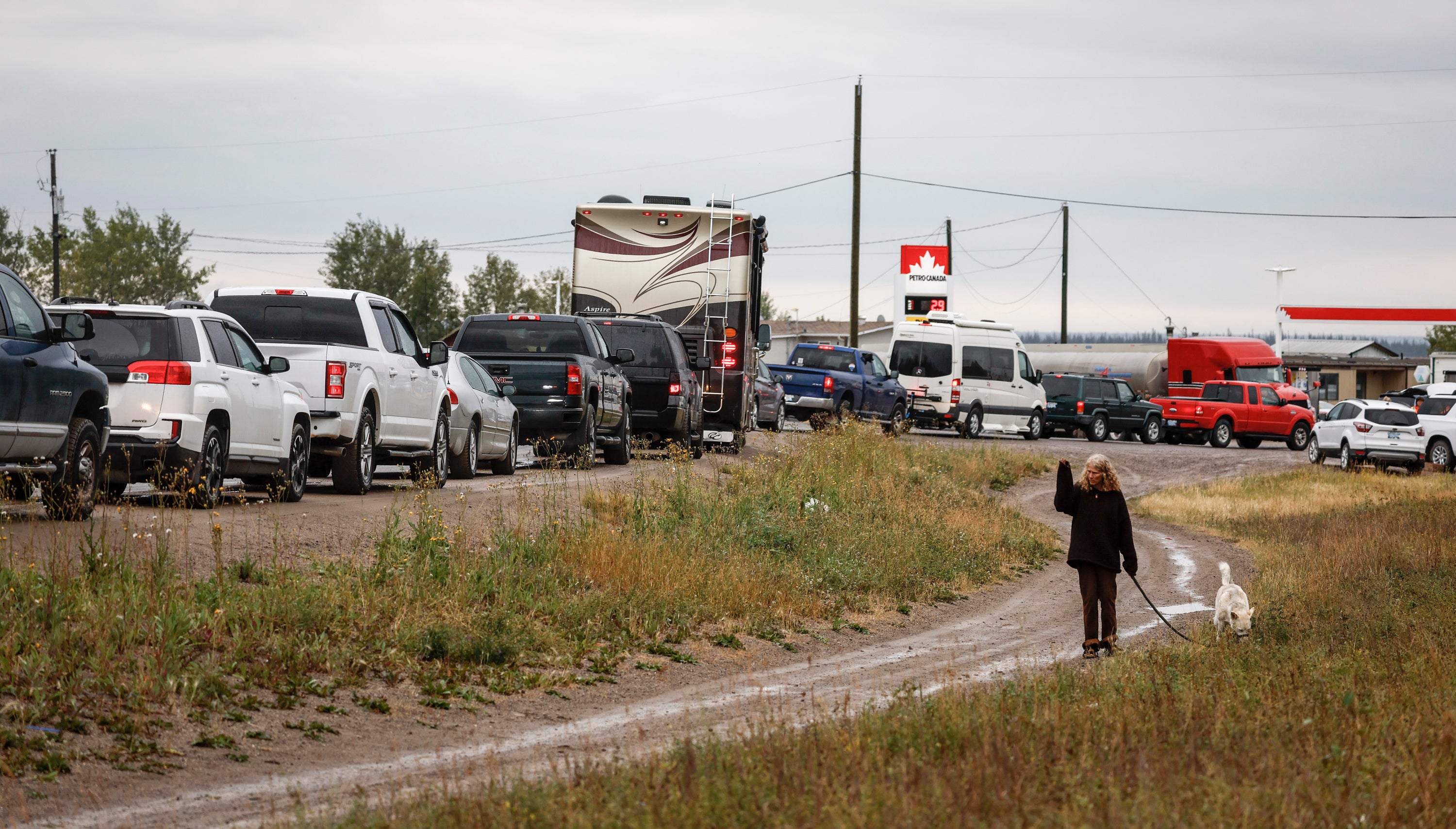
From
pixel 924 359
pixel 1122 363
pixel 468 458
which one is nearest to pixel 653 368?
pixel 468 458

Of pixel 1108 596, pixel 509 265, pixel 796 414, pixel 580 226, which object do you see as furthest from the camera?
pixel 509 265

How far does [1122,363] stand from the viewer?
5288cm

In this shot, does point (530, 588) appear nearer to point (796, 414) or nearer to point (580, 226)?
point (580, 226)

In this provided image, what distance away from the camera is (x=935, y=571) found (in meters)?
15.0

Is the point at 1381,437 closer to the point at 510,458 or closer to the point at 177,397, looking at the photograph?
the point at 510,458

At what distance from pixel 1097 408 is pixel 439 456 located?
98.0ft

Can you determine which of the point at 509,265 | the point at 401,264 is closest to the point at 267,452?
the point at 401,264

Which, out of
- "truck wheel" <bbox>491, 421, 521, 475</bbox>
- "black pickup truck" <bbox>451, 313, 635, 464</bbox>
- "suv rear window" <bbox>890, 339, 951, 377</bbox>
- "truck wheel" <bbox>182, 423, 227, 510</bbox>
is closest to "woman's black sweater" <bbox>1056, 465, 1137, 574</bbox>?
"truck wheel" <bbox>182, 423, 227, 510</bbox>

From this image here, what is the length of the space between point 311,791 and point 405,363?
33.1 ft

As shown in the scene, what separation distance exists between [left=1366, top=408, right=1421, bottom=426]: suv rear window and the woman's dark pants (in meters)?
26.2

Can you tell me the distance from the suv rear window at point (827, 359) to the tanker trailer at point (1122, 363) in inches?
606

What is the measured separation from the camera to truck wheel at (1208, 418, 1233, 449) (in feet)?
145

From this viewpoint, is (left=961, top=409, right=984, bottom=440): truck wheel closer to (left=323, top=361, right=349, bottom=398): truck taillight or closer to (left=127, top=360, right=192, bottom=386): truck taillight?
(left=323, top=361, right=349, bottom=398): truck taillight

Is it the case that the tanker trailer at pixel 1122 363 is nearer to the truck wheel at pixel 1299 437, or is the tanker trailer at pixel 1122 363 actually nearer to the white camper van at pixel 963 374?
the truck wheel at pixel 1299 437
